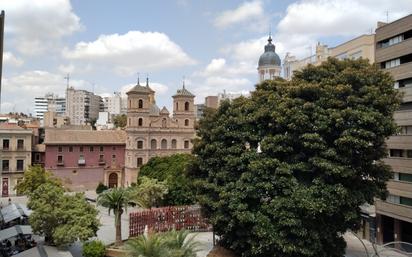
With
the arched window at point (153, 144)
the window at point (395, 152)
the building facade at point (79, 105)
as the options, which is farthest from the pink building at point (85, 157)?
the building facade at point (79, 105)

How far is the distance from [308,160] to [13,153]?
167 ft

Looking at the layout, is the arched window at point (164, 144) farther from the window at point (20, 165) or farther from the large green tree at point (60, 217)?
the large green tree at point (60, 217)

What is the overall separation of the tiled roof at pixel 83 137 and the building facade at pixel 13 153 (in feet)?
10.4

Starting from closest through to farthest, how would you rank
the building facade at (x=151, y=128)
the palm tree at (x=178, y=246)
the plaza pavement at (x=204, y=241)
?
the palm tree at (x=178, y=246) < the plaza pavement at (x=204, y=241) < the building facade at (x=151, y=128)

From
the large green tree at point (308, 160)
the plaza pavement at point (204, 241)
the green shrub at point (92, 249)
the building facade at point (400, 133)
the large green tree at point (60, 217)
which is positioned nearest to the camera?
the large green tree at point (308, 160)

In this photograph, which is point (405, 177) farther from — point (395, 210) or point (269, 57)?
point (269, 57)

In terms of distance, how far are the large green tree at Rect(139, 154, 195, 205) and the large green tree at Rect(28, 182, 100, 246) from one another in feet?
38.1

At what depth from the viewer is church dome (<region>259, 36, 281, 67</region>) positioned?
3505 inches

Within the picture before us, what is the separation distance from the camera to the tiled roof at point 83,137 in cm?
6575

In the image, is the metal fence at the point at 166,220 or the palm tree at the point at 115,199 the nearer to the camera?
the palm tree at the point at 115,199

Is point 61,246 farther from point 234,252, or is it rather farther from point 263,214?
point 263,214

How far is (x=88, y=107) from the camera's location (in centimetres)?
18125

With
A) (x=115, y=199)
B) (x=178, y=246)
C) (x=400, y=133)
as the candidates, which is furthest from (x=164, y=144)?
(x=178, y=246)

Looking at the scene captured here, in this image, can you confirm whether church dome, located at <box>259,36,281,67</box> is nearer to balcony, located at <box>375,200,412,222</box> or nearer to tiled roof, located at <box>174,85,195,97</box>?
tiled roof, located at <box>174,85,195,97</box>
